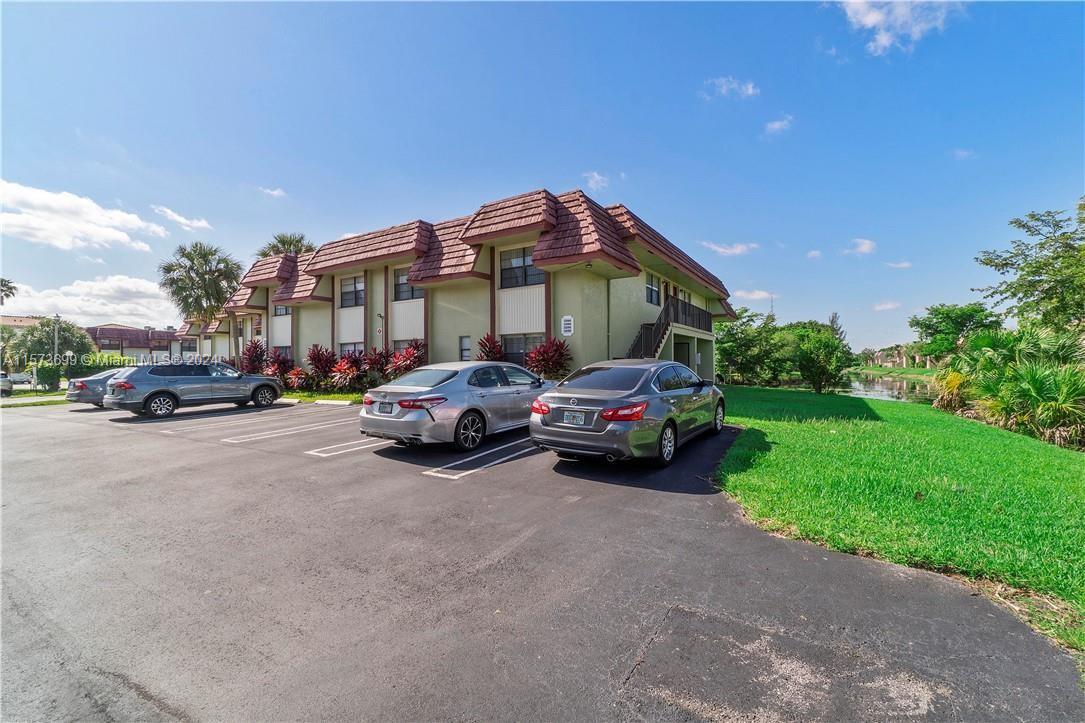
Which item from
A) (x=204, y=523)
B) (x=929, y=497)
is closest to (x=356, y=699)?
(x=204, y=523)

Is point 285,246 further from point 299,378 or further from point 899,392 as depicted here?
point 899,392

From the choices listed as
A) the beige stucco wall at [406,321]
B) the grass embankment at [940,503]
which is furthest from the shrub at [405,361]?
the grass embankment at [940,503]

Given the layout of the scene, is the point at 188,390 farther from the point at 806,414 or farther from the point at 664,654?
the point at 806,414

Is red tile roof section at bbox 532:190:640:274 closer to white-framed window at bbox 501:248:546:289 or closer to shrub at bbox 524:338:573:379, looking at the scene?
white-framed window at bbox 501:248:546:289

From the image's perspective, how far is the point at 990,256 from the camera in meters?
22.3

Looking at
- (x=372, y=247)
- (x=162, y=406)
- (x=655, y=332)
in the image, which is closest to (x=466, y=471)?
(x=655, y=332)

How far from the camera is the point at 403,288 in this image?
19.6 meters

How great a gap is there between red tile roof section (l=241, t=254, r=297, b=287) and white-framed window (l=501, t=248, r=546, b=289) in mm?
14007

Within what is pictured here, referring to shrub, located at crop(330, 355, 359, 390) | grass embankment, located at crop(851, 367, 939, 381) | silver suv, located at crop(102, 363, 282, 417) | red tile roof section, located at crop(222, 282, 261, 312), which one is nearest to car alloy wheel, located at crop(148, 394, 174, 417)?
silver suv, located at crop(102, 363, 282, 417)

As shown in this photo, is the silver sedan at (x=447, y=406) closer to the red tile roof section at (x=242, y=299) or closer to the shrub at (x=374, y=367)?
the shrub at (x=374, y=367)

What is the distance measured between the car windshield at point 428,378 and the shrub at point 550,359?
6.35 m

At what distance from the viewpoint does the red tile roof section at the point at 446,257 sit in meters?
15.8

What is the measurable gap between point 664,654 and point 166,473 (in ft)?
25.4

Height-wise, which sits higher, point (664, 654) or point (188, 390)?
point (188, 390)
